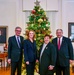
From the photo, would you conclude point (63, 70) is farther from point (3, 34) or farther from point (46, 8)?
point (3, 34)

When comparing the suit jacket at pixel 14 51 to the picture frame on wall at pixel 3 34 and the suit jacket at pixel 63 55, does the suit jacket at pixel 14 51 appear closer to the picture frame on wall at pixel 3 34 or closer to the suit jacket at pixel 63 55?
the suit jacket at pixel 63 55

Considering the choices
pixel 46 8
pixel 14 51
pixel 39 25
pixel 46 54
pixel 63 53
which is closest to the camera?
pixel 46 54

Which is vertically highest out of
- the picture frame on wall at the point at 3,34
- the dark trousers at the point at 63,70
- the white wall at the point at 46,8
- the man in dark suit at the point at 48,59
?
the white wall at the point at 46,8

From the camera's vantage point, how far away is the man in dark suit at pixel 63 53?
15.1 ft

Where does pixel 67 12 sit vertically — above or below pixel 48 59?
above

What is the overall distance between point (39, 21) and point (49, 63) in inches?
86.5

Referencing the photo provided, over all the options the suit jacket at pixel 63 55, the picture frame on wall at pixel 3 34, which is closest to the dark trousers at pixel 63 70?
the suit jacket at pixel 63 55

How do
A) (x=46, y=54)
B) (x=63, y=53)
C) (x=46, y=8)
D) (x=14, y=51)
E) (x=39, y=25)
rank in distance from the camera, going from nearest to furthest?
(x=46, y=54)
(x=63, y=53)
(x=14, y=51)
(x=39, y=25)
(x=46, y=8)

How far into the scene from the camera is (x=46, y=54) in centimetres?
423

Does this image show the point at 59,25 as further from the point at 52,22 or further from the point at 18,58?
the point at 18,58

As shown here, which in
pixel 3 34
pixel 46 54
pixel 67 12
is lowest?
pixel 46 54

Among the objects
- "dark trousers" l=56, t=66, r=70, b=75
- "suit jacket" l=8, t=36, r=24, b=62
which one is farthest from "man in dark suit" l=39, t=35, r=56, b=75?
"suit jacket" l=8, t=36, r=24, b=62

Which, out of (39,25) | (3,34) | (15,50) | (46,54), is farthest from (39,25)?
(3,34)

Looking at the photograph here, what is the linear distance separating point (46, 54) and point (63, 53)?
0.55m
